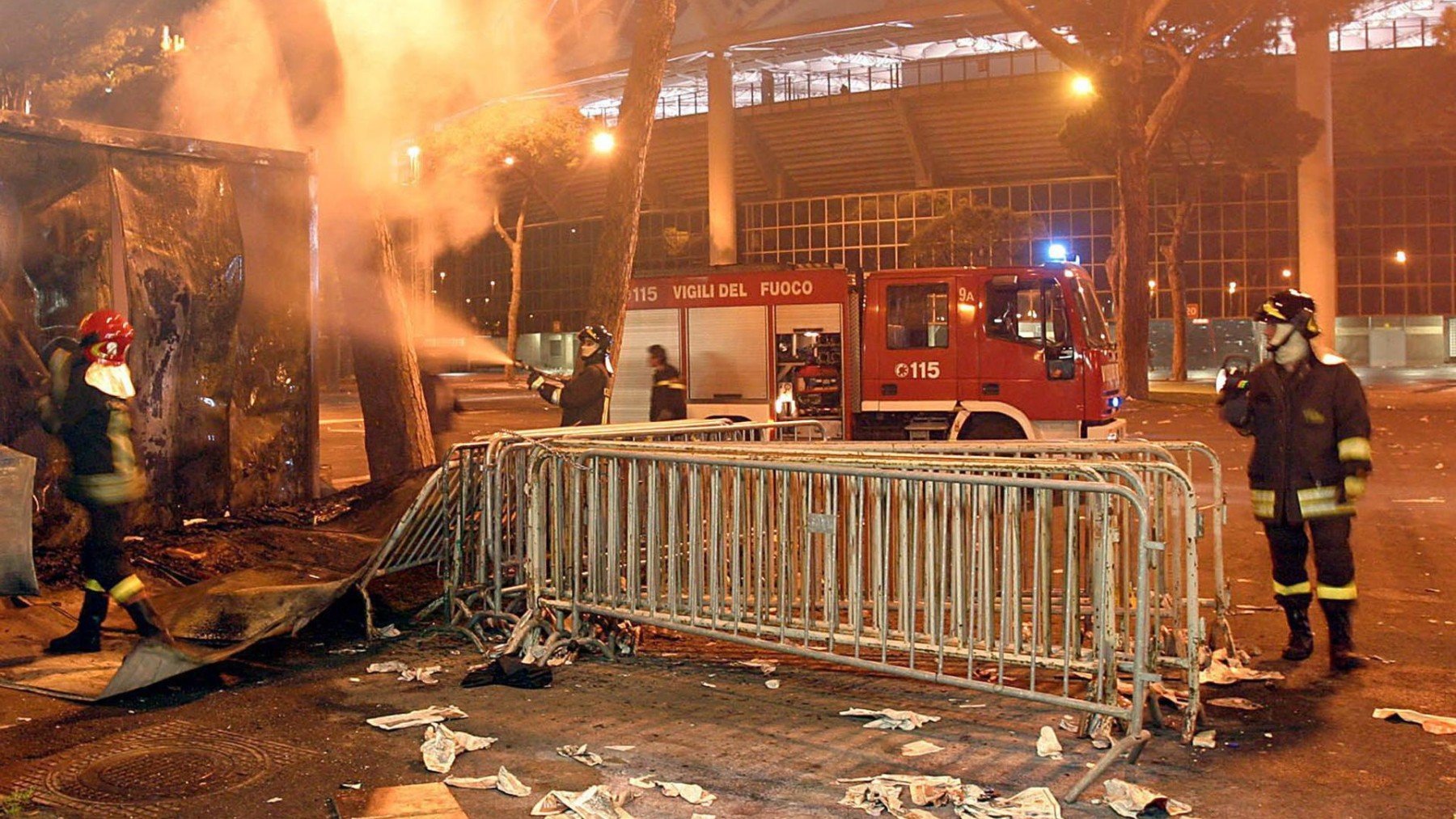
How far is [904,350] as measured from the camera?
14062mm

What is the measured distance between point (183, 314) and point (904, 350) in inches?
302

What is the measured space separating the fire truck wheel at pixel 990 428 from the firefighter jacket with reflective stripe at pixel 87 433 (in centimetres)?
914

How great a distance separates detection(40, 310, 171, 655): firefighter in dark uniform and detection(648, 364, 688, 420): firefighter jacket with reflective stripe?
22.8 feet

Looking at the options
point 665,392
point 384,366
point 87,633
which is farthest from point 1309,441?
point 665,392

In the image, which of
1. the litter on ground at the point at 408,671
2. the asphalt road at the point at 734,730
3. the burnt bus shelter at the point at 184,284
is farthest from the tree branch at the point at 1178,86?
the litter on ground at the point at 408,671

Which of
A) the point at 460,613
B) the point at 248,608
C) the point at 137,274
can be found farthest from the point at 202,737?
the point at 137,274

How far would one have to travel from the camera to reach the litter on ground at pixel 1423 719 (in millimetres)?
5266

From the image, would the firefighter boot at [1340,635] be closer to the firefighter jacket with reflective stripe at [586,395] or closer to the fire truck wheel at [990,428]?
the firefighter jacket with reflective stripe at [586,395]

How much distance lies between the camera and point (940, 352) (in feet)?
45.5

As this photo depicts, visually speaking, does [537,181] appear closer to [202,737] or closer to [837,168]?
[837,168]

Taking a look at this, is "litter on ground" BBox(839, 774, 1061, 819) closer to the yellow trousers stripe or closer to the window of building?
the yellow trousers stripe

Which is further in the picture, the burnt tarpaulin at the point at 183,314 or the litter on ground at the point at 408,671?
the burnt tarpaulin at the point at 183,314

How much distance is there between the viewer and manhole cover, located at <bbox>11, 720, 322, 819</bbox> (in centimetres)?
447

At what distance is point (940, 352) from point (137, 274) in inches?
320
